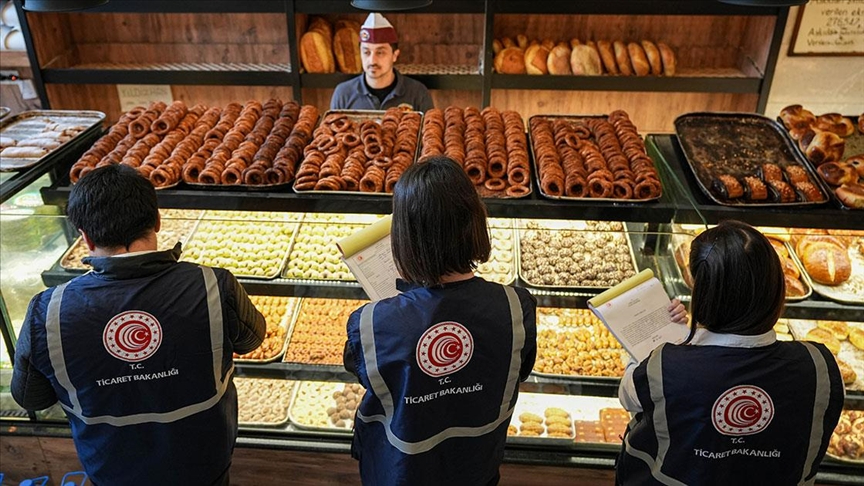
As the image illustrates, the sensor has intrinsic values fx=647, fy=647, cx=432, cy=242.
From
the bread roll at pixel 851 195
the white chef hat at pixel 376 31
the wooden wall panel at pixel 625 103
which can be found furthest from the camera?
the wooden wall panel at pixel 625 103

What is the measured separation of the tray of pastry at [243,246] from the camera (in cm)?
290

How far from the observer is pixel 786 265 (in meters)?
2.73

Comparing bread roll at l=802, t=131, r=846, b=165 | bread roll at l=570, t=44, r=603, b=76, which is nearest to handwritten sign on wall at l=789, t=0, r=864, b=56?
bread roll at l=570, t=44, r=603, b=76

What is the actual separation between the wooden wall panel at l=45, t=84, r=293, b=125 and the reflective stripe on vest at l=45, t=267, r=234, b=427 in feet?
12.6

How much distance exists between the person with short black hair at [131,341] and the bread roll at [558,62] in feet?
11.1

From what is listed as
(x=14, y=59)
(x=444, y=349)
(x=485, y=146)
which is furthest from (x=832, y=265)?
(x=14, y=59)

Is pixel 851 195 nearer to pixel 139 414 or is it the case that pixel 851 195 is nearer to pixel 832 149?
pixel 832 149

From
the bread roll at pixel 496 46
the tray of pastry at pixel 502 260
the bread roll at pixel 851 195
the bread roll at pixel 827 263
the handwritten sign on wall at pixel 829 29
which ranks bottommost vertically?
the tray of pastry at pixel 502 260

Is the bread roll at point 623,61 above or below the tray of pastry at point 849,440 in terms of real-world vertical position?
above

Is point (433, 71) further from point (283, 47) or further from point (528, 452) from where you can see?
point (528, 452)

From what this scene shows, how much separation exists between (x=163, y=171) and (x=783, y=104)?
461 cm

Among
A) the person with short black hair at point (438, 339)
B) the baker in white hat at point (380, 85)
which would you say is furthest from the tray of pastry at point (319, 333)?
the baker in white hat at point (380, 85)

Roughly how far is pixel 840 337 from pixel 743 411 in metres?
1.67

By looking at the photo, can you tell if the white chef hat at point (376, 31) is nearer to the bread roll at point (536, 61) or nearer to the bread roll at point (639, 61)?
the bread roll at point (536, 61)
